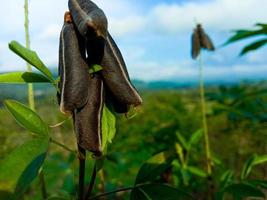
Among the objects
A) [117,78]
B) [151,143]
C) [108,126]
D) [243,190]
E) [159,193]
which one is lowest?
[151,143]

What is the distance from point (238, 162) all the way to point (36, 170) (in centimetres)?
851

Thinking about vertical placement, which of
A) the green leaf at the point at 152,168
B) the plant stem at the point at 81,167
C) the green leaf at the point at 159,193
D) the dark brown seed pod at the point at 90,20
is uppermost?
the dark brown seed pod at the point at 90,20

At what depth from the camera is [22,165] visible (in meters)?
1.53

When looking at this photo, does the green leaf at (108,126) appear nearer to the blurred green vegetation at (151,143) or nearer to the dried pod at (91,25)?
the blurred green vegetation at (151,143)

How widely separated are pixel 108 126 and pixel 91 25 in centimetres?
37

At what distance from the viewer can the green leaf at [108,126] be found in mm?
1566

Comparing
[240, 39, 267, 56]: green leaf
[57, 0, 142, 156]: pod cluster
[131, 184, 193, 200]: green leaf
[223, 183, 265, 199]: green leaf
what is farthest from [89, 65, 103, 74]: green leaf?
[240, 39, 267, 56]: green leaf

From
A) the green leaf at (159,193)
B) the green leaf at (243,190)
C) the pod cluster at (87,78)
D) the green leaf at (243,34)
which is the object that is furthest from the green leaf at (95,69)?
the green leaf at (243,34)

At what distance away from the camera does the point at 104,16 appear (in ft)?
4.58

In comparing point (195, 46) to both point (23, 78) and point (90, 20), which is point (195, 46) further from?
point (90, 20)

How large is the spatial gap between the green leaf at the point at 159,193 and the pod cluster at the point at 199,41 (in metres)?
3.08

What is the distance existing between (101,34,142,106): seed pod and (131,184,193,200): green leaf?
42 centimetres

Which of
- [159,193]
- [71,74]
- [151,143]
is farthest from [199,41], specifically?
[71,74]

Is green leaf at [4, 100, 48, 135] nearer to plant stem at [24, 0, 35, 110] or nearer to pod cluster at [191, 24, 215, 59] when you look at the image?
plant stem at [24, 0, 35, 110]
